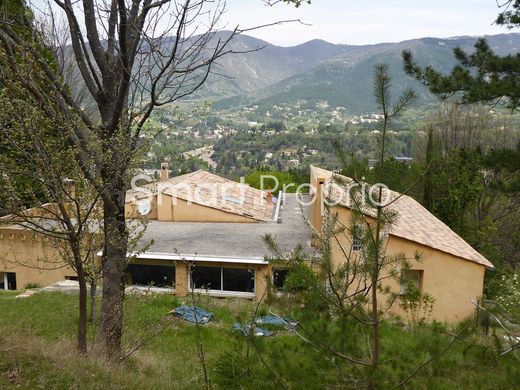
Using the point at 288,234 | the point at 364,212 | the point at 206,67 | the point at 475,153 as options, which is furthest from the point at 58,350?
the point at 288,234

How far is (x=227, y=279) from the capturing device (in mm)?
16797

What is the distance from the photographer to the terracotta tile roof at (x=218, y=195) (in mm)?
22016

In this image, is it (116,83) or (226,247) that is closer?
(116,83)

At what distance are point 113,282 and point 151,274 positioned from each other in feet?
33.4

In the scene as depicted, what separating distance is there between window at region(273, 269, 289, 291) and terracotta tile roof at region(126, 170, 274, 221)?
610 inches

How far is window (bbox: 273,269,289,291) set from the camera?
484 cm

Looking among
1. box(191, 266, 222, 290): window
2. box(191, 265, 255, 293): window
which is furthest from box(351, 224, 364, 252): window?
box(191, 266, 222, 290): window

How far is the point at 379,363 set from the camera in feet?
13.3

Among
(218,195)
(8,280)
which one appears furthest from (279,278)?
(218,195)

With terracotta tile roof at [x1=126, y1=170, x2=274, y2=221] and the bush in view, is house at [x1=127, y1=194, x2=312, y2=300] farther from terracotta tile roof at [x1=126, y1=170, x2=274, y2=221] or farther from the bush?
the bush

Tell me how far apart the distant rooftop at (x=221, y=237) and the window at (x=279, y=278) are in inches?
391

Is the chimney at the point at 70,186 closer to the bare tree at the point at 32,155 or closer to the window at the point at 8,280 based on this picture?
the bare tree at the point at 32,155

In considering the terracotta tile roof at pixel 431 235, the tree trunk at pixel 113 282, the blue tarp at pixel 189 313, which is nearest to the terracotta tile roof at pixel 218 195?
the terracotta tile roof at pixel 431 235

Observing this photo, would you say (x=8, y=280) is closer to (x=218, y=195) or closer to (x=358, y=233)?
(x=218, y=195)
